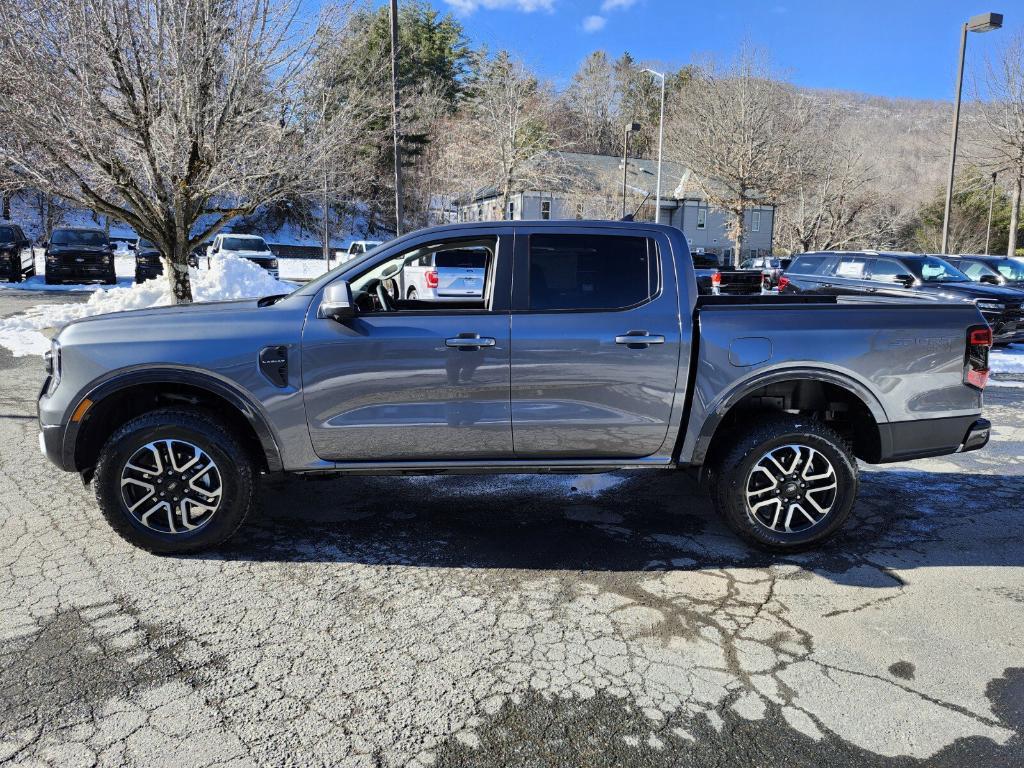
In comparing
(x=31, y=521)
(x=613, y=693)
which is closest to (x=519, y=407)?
(x=613, y=693)

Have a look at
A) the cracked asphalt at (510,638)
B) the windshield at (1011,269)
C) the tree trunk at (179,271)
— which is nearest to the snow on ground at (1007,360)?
the windshield at (1011,269)

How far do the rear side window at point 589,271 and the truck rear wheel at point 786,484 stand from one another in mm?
1099

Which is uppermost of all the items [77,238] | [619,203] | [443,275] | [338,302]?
[619,203]

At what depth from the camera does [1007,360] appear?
478 inches

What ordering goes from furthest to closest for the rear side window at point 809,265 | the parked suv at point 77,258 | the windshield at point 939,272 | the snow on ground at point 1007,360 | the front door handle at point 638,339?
1. the parked suv at point 77,258
2. the rear side window at point 809,265
3. the windshield at point 939,272
4. the snow on ground at point 1007,360
5. the front door handle at point 638,339

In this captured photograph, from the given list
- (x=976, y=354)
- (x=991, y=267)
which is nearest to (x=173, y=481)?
(x=976, y=354)

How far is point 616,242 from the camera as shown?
444 cm

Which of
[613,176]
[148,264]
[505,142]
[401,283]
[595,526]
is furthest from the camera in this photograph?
[613,176]

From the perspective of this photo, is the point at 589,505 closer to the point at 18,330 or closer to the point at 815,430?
the point at 815,430

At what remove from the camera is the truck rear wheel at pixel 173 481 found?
4.14m

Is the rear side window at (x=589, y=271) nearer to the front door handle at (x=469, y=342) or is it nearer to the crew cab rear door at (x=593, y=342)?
the crew cab rear door at (x=593, y=342)

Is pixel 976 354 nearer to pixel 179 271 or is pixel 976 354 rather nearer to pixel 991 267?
pixel 179 271

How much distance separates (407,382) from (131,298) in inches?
528

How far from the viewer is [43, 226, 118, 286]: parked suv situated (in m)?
22.2
